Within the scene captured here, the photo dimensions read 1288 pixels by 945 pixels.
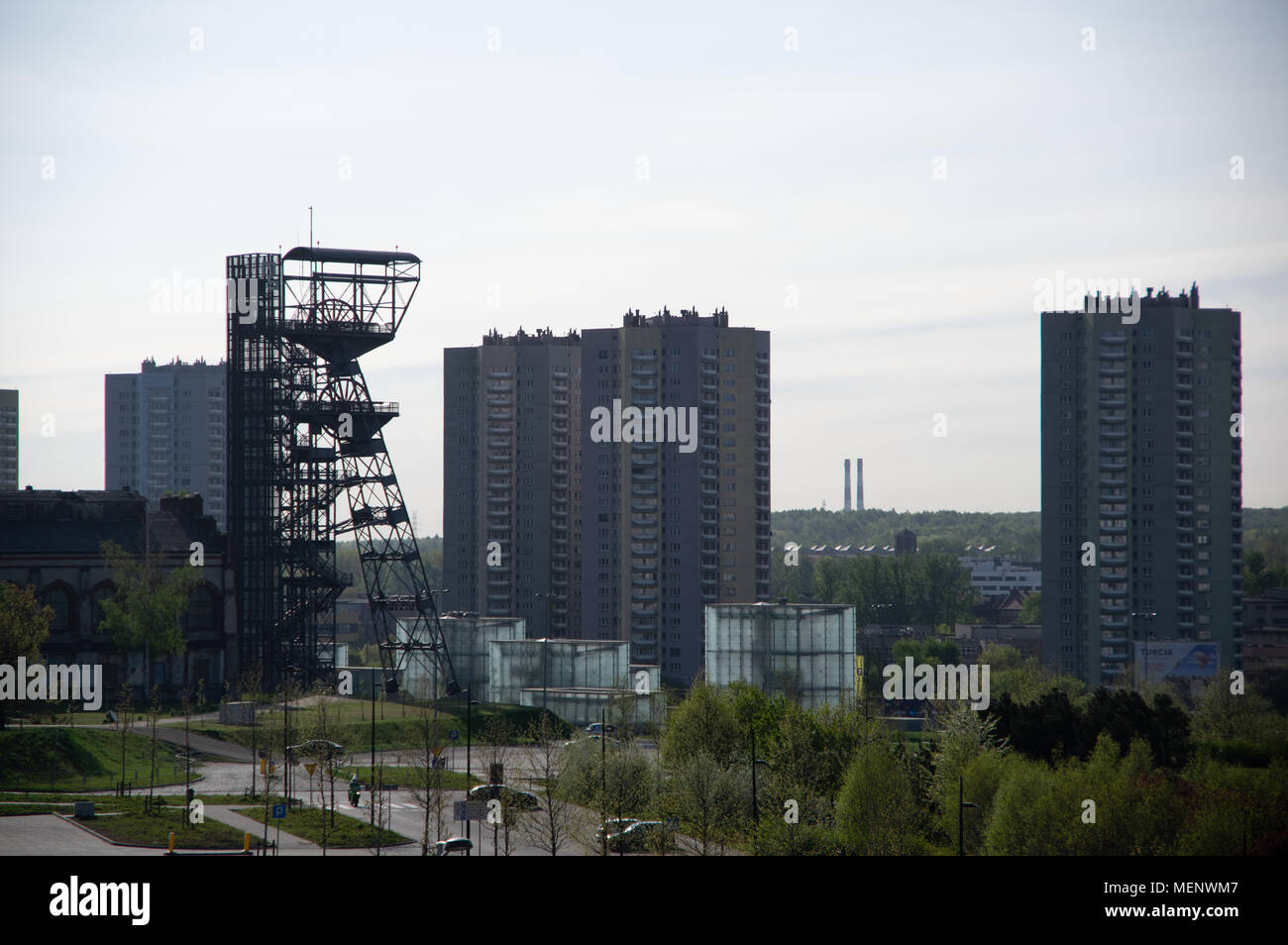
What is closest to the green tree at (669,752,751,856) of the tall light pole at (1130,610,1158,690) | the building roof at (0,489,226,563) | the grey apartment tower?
the building roof at (0,489,226,563)

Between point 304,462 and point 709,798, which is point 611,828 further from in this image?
point 304,462

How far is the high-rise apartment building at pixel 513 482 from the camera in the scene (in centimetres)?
14850

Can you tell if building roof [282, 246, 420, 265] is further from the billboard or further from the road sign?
the billboard

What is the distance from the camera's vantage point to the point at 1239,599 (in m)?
124

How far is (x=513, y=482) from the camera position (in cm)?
15062

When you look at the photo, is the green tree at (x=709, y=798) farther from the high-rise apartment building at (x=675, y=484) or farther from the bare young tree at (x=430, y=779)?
the high-rise apartment building at (x=675, y=484)

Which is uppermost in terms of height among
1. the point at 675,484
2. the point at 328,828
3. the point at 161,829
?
the point at 675,484

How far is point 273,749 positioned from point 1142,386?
9313 centimetres

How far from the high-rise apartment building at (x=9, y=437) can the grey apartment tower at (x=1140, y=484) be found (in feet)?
487
